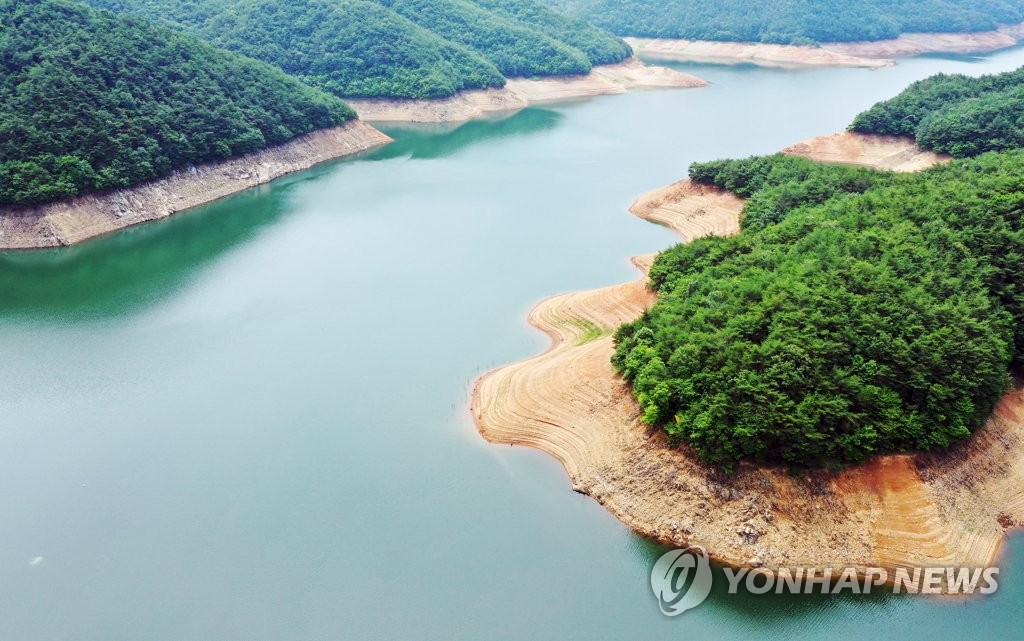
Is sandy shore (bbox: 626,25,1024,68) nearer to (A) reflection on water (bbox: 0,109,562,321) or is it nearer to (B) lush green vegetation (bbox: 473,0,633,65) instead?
(B) lush green vegetation (bbox: 473,0,633,65)

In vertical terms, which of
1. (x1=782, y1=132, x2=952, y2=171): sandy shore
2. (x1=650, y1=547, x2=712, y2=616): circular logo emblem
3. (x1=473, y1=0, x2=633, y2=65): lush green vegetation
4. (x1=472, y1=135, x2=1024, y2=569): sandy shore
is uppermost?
(x1=473, y1=0, x2=633, y2=65): lush green vegetation

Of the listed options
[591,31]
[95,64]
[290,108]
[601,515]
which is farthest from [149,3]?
[601,515]

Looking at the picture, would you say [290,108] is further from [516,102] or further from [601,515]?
[601,515]

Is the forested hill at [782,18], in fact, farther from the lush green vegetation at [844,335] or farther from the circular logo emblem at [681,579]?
the circular logo emblem at [681,579]

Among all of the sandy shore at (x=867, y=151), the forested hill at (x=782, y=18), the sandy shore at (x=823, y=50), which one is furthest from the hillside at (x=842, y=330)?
the forested hill at (x=782, y=18)

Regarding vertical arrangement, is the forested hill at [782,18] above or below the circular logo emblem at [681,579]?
above

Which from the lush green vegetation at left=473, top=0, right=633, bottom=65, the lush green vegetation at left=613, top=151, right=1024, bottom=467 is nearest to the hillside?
Result: the lush green vegetation at left=613, top=151, right=1024, bottom=467

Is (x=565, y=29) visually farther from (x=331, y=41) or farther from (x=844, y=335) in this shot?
(x=844, y=335)
